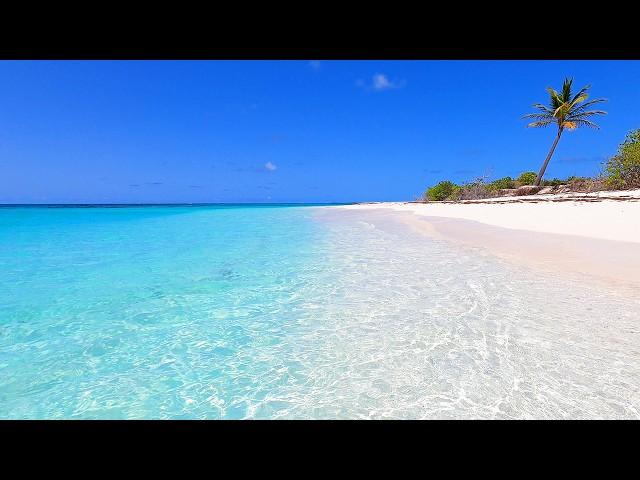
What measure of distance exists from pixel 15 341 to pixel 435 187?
43.0 meters

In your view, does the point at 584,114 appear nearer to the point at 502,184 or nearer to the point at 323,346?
the point at 502,184

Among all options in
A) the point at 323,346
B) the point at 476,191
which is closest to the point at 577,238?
the point at 323,346

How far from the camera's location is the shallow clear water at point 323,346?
2.43m

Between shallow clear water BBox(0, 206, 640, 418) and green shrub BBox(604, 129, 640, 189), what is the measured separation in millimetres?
20723

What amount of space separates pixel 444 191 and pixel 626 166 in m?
20.5

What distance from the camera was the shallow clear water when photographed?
2426 mm

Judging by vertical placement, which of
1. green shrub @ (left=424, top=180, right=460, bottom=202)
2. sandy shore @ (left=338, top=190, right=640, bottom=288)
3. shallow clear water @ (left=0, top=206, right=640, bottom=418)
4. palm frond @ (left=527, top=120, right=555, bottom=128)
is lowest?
shallow clear water @ (left=0, top=206, right=640, bottom=418)

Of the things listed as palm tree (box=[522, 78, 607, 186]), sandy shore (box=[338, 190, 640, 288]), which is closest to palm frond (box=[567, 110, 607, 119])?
palm tree (box=[522, 78, 607, 186])

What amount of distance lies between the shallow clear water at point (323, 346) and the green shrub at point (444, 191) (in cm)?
3309

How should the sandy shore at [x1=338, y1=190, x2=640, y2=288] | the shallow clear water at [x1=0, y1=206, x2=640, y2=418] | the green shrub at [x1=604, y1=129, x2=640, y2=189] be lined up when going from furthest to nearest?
1. the green shrub at [x1=604, y1=129, x2=640, y2=189]
2. the sandy shore at [x1=338, y1=190, x2=640, y2=288]
3. the shallow clear water at [x1=0, y1=206, x2=640, y2=418]

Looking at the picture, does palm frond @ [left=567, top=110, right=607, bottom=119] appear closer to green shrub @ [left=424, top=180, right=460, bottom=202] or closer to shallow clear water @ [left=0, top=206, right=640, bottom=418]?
green shrub @ [left=424, top=180, right=460, bottom=202]

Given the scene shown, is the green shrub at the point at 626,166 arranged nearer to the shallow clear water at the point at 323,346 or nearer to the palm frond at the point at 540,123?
the palm frond at the point at 540,123
